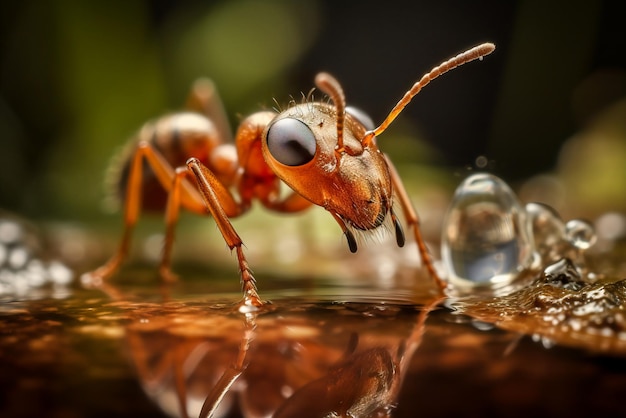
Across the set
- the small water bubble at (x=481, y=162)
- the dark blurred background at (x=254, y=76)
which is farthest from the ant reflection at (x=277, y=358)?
the dark blurred background at (x=254, y=76)

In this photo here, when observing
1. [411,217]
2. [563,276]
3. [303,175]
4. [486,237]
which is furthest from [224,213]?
[563,276]

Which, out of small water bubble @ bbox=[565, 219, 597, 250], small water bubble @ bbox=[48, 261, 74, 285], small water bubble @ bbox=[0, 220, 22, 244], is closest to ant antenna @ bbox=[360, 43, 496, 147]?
small water bubble @ bbox=[565, 219, 597, 250]

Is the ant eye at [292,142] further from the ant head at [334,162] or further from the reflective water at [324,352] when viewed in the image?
the reflective water at [324,352]

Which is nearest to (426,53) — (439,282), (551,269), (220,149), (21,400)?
(220,149)

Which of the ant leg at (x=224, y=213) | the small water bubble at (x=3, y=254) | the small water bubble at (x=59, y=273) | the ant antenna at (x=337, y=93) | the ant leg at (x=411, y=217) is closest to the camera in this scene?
the ant leg at (x=224, y=213)

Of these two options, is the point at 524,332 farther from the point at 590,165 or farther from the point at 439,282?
the point at 590,165

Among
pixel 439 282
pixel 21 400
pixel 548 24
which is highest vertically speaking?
pixel 548 24
